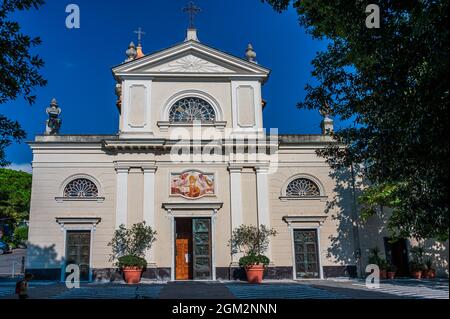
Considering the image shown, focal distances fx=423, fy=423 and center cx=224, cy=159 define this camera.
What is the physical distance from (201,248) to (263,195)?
3.52 metres

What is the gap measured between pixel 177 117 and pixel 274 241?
711 centimetres

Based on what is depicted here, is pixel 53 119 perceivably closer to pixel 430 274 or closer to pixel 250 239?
pixel 250 239

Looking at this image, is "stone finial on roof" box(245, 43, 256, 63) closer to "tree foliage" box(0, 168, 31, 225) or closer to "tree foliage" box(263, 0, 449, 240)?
"tree foliage" box(263, 0, 449, 240)

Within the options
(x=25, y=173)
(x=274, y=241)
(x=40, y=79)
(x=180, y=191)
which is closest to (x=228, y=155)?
(x=180, y=191)

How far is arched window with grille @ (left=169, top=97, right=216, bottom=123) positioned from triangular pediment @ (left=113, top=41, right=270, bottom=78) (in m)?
1.29

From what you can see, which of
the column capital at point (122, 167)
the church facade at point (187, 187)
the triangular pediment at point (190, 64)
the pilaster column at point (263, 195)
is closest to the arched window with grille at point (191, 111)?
the church facade at point (187, 187)

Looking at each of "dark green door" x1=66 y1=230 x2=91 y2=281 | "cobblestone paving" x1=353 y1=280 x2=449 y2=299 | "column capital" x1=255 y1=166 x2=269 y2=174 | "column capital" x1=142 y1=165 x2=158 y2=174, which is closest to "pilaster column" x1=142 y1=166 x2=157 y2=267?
"column capital" x1=142 y1=165 x2=158 y2=174

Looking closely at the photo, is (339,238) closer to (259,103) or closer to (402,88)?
(259,103)

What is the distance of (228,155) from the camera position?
18828 millimetres

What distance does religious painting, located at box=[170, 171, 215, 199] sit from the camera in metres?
18.4

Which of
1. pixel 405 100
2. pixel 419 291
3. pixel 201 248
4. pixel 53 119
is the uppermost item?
pixel 53 119

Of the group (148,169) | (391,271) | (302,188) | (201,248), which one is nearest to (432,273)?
(391,271)

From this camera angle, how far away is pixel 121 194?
59.4ft
